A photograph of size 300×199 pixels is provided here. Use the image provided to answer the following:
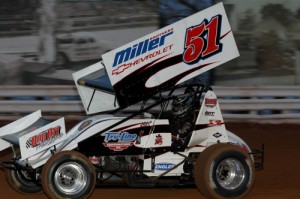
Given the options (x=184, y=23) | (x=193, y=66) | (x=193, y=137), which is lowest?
(x=193, y=137)

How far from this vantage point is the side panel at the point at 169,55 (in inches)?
311

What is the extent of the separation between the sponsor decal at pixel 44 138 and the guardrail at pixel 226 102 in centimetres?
564

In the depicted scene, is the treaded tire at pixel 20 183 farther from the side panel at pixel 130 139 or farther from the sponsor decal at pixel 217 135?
the sponsor decal at pixel 217 135

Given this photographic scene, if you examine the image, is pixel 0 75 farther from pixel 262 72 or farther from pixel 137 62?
pixel 137 62

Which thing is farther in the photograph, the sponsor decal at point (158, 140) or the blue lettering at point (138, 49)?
the sponsor decal at point (158, 140)

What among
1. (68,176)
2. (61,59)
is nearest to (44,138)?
(68,176)

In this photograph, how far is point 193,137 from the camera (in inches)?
326

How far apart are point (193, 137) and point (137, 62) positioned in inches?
44.6

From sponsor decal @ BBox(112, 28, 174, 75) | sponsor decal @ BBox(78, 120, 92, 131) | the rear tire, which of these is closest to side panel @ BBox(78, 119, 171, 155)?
sponsor decal @ BBox(78, 120, 92, 131)

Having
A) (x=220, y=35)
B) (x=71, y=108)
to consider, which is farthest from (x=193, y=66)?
(x=71, y=108)

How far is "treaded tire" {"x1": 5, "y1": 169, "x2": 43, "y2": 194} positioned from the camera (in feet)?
28.0

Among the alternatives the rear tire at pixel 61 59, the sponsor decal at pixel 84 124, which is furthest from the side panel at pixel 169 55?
the rear tire at pixel 61 59

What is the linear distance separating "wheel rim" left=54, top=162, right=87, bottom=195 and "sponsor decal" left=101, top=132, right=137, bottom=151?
1.51 ft

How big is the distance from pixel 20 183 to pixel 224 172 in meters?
2.47
